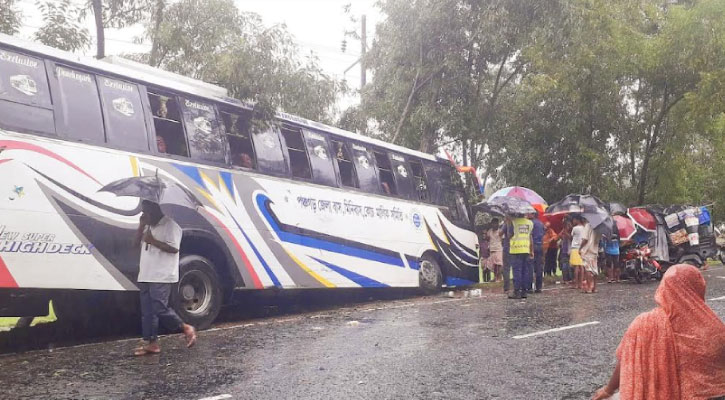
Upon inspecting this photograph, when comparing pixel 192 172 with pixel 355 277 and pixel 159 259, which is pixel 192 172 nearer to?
pixel 159 259

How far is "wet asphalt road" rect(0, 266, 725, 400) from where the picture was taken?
5086 millimetres

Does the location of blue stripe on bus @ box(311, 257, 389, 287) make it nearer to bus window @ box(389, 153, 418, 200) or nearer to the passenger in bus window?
bus window @ box(389, 153, 418, 200)

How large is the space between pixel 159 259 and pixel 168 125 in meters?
2.45

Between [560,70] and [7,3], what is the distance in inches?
509

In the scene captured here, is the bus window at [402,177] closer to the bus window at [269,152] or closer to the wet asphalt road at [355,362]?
the bus window at [269,152]

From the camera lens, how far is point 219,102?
9.33m

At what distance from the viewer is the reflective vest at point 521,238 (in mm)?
11781

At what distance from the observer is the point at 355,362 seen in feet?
20.3

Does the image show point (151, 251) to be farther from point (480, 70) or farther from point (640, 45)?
point (640, 45)

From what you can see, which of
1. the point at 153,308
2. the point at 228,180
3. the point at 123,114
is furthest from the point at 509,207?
the point at 153,308

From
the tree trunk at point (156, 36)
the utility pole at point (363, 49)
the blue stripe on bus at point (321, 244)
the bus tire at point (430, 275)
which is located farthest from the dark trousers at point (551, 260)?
the tree trunk at point (156, 36)

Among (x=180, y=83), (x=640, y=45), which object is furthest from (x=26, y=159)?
(x=640, y=45)

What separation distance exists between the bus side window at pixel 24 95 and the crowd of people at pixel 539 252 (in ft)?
26.2

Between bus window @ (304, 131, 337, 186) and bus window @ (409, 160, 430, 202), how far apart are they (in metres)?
2.56
